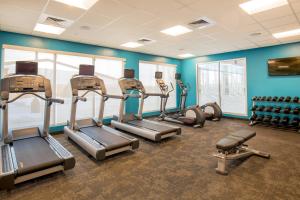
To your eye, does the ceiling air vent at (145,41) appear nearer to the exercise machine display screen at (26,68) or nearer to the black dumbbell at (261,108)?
the exercise machine display screen at (26,68)

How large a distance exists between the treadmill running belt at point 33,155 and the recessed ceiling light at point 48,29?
2.57m

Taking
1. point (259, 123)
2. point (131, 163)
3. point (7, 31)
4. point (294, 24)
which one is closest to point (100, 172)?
point (131, 163)

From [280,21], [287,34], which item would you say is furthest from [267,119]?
[280,21]

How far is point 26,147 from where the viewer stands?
10.0ft

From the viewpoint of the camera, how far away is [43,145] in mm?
3182

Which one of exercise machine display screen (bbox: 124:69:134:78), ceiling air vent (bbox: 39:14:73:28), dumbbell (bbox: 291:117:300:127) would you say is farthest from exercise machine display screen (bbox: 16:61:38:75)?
dumbbell (bbox: 291:117:300:127)

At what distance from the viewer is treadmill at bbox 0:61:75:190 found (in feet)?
7.62

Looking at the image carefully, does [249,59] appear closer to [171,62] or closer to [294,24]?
[294,24]

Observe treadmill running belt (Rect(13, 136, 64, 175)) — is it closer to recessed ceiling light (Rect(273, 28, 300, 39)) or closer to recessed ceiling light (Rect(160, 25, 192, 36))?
recessed ceiling light (Rect(160, 25, 192, 36))

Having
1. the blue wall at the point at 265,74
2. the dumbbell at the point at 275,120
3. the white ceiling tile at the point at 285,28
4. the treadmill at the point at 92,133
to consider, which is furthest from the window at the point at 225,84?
the treadmill at the point at 92,133

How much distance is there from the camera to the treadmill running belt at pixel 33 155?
239 cm

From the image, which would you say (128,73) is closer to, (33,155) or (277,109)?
(33,155)

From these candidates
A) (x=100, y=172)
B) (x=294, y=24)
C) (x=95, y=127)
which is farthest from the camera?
(x=95, y=127)

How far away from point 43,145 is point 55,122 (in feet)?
6.92
